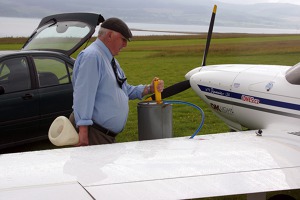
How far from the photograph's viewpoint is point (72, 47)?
808 cm

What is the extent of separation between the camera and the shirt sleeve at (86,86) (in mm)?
4238

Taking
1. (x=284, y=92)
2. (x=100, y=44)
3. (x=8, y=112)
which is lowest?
(x=8, y=112)

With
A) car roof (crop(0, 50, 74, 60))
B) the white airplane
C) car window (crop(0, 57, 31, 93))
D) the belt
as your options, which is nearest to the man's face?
the belt

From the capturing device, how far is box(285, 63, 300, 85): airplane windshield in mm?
5168

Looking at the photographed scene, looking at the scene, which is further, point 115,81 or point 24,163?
point 115,81

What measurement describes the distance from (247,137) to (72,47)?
12.9ft

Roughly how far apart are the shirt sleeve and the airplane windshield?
2.19 m

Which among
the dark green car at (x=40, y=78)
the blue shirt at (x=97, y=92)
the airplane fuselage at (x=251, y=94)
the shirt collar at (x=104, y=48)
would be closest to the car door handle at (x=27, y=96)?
the dark green car at (x=40, y=78)

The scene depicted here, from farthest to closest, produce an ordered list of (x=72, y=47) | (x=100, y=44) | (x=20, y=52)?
(x=72, y=47)
(x=20, y=52)
(x=100, y=44)

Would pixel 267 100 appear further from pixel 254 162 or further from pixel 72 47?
pixel 72 47

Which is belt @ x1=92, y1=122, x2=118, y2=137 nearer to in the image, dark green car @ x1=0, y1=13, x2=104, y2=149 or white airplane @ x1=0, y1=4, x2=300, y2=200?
white airplane @ x1=0, y1=4, x2=300, y2=200

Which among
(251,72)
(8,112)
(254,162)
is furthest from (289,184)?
(8,112)

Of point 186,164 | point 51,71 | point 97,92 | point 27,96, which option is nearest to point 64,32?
point 51,71

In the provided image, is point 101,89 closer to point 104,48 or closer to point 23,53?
point 104,48
